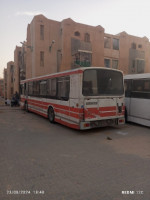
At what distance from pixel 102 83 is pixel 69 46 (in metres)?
17.2

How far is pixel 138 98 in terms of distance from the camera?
344 inches

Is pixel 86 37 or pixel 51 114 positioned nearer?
pixel 51 114

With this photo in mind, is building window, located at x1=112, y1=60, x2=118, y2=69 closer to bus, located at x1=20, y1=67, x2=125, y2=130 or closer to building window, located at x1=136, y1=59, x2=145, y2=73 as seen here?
building window, located at x1=136, y1=59, x2=145, y2=73

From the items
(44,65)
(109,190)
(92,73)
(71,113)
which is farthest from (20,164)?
(44,65)

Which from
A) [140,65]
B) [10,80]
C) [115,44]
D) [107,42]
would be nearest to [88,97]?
[107,42]

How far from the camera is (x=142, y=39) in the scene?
29.6 meters

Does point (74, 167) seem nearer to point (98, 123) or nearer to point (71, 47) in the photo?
point (98, 123)

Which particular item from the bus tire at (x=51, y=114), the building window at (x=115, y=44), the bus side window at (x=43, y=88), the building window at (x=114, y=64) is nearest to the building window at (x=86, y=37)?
the building window at (x=115, y=44)

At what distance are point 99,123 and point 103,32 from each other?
72.2 feet

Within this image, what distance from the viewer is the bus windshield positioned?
6.91m

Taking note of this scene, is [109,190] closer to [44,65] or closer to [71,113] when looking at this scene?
[71,113]

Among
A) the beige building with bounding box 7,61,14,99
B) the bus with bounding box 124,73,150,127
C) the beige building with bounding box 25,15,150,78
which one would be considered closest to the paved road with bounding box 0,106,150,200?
the bus with bounding box 124,73,150,127

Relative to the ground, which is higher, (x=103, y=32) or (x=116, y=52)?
(x=103, y=32)

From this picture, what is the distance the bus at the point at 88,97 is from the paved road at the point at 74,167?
3.22 feet
